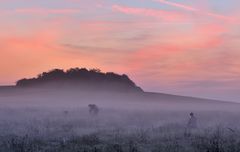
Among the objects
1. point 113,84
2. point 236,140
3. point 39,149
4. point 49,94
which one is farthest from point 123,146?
point 113,84

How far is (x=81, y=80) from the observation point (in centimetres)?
9531

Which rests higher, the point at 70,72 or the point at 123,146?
the point at 70,72

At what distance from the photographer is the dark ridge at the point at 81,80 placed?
309ft

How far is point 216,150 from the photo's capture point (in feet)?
48.8

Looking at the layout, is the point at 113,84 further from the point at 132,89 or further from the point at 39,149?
the point at 39,149

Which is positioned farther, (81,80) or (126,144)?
(81,80)

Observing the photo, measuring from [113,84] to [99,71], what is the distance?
13.6ft

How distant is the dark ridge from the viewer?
309ft

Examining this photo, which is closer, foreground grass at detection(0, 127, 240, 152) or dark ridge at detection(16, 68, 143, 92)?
foreground grass at detection(0, 127, 240, 152)

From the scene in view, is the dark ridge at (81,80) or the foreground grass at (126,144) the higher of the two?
the dark ridge at (81,80)

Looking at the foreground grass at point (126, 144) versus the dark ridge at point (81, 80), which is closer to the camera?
the foreground grass at point (126, 144)

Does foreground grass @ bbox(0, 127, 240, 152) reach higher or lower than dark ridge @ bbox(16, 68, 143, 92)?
lower

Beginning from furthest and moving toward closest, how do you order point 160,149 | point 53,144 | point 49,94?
point 49,94 < point 53,144 < point 160,149

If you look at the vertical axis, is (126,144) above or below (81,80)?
below
